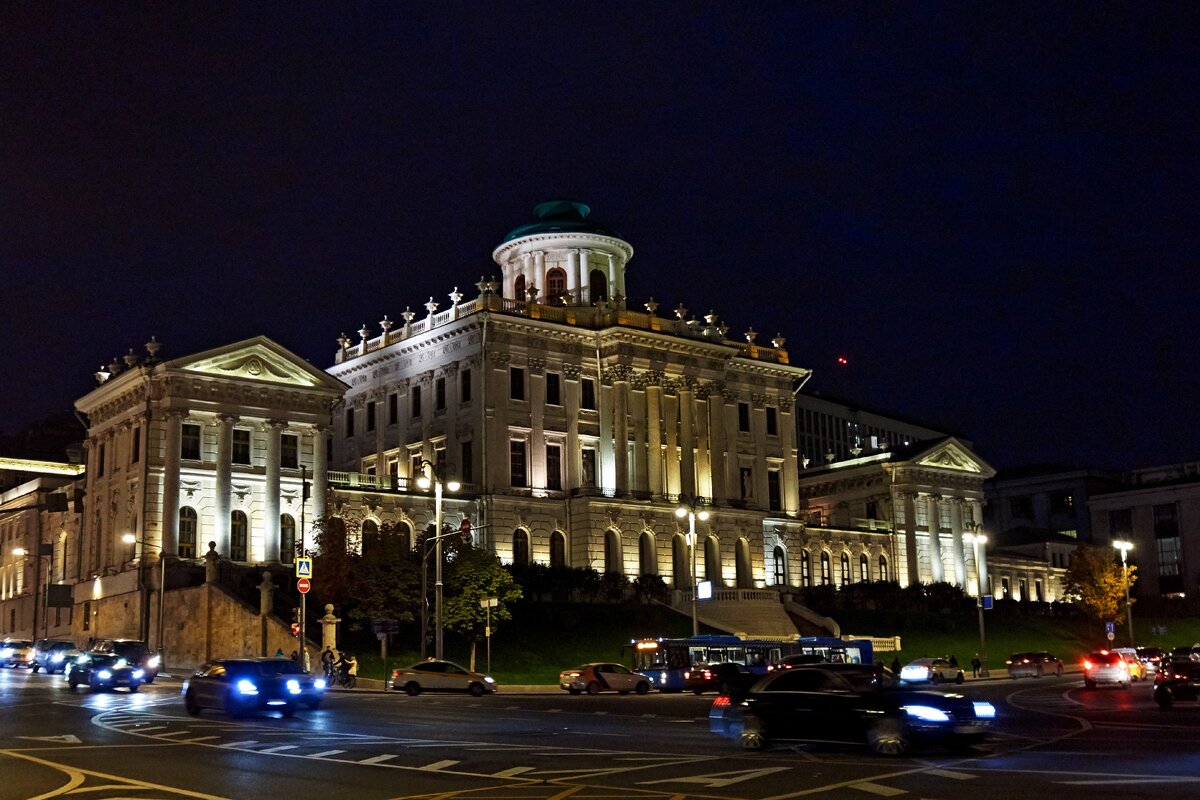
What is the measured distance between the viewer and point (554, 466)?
85125 mm

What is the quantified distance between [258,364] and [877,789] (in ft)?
198

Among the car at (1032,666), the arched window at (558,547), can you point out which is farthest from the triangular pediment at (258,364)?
the car at (1032,666)

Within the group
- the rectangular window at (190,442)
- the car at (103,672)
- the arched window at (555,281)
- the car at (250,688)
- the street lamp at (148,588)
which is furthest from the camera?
the arched window at (555,281)

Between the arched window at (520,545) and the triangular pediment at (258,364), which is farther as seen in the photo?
the arched window at (520,545)

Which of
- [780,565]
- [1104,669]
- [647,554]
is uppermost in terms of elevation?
[647,554]

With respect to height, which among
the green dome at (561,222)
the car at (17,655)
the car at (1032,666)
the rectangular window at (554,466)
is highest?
the green dome at (561,222)

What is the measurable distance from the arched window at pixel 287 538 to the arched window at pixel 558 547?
15849 millimetres

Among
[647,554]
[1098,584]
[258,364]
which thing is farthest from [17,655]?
[1098,584]

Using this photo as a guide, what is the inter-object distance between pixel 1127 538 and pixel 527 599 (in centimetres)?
7813

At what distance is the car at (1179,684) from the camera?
119 feet

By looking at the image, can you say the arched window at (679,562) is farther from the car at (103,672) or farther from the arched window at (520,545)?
the car at (103,672)

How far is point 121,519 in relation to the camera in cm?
7338

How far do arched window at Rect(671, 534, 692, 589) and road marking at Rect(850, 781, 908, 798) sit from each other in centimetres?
6757

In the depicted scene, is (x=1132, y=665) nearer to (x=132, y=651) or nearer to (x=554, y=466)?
(x=554, y=466)
